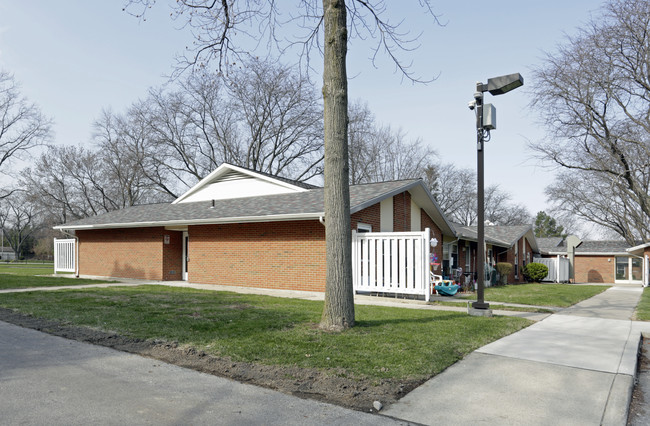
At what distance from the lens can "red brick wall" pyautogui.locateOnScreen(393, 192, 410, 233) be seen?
624 inches

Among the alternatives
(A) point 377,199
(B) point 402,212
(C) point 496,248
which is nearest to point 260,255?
(A) point 377,199

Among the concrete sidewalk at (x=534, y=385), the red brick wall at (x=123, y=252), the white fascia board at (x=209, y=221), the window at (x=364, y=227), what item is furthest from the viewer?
the red brick wall at (x=123, y=252)

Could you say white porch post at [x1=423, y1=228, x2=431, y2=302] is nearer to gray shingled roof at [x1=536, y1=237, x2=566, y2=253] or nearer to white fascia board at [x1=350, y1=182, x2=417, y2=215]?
white fascia board at [x1=350, y1=182, x2=417, y2=215]

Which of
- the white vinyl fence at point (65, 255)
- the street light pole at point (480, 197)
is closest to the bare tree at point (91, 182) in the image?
the white vinyl fence at point (65, 255)

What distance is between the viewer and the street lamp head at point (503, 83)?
8.63 meters

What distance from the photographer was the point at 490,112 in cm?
903

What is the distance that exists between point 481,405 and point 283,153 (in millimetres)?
35060

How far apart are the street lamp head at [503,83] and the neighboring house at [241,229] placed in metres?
4.84

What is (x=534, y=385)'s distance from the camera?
4.63 m

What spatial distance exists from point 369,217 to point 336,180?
7.35 meters

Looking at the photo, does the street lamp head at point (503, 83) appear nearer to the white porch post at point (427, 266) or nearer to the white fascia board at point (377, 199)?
the white porch post at point (427, 266)

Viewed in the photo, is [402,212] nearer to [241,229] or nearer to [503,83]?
[241,229]

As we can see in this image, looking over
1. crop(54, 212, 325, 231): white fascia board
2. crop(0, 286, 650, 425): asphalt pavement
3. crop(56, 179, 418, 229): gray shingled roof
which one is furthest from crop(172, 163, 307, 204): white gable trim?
crop(0, 286, 650, 425): asphalt pavement

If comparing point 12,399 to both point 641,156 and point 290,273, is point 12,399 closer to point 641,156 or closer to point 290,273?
point 290,273
